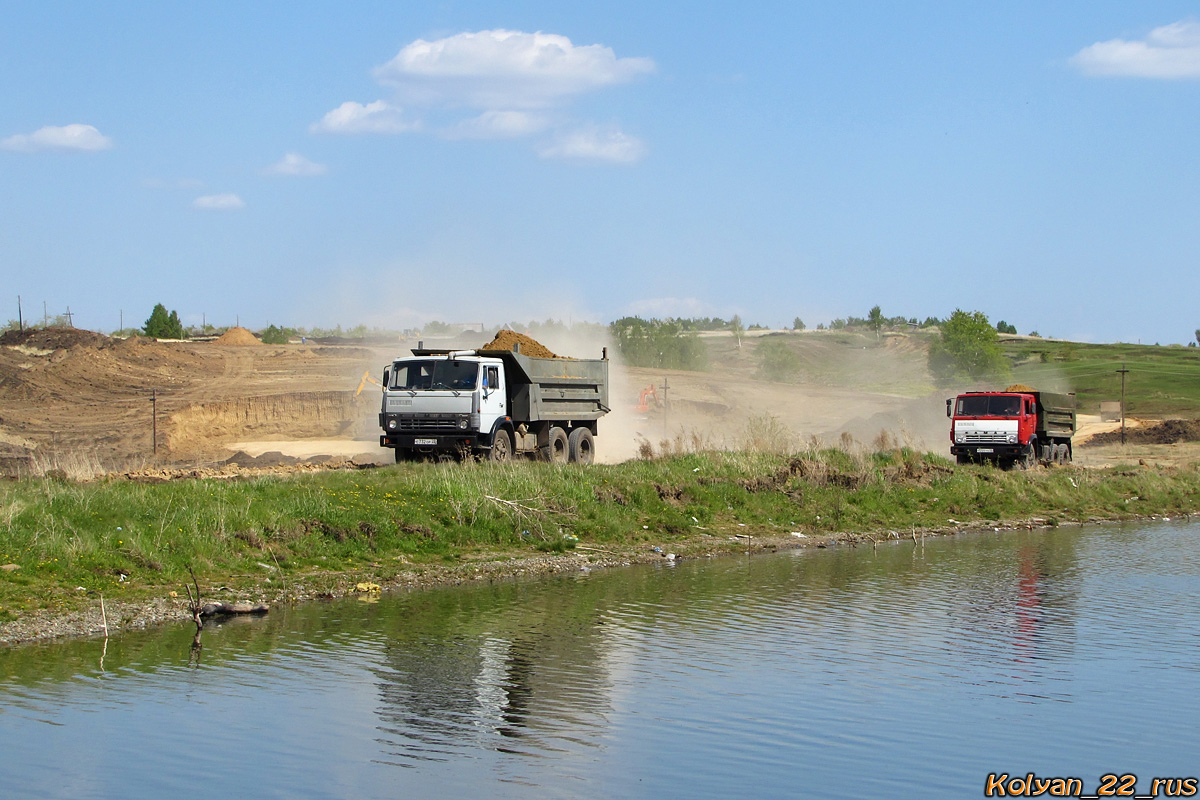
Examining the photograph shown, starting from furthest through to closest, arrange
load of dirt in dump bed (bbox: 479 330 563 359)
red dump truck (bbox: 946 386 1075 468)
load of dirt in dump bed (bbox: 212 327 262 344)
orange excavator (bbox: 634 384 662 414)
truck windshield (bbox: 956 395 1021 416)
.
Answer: load of dirt in dump bed (bbox: 212 327 262 344), orange excavator (bbox: 634 384 662 414), truck windshield (bbox: 956 395 1021 416), red dump truck (bbox: 946 386 1075 468), load of dirt in dump bed (bbox: 479 330 563 359)

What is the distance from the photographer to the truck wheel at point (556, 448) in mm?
29969

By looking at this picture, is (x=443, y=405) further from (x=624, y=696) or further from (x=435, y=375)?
(x=624, y=696)

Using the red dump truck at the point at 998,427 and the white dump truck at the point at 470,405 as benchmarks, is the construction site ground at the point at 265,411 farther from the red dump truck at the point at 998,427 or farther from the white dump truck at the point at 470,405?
the white dump truck at the point at 470,405

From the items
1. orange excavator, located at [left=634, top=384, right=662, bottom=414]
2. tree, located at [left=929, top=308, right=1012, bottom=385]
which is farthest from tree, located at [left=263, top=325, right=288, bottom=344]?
tree, located at [left=929, top=308, right=1012, bottom=385]

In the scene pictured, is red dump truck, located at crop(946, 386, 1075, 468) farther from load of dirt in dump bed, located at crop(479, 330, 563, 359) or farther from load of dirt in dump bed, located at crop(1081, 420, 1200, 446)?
load of dirt in dump bed, located at crop(1081, 420, 1200, 446)

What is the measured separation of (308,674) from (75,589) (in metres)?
4.88

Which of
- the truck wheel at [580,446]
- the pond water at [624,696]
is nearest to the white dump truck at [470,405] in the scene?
the truck wheel at [580,446]

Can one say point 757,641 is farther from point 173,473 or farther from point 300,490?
point 173,473

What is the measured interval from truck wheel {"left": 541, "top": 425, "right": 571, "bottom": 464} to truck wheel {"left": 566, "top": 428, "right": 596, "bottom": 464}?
202 millimetres

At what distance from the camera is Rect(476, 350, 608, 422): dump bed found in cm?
2878

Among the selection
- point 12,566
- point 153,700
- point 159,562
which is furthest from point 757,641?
point 12,566

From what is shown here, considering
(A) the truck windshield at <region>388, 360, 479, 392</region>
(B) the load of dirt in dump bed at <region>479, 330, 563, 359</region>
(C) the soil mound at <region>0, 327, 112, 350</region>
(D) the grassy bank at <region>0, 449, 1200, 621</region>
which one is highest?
(C) the soil mound at <region>0, 327, 112, 350</region>

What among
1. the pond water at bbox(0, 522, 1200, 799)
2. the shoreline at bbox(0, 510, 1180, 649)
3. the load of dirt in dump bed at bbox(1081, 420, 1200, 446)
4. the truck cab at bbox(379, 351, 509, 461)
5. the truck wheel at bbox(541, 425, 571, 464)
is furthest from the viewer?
the load of dirt in dump bed at bbox(1081, 420, 1200, 446)

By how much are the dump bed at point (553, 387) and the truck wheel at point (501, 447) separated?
683mm
